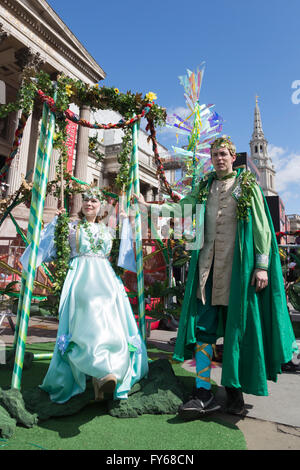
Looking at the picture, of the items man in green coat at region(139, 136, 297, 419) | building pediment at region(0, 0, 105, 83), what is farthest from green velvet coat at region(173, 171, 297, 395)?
building pediment at region(0, 0, 105, 83)

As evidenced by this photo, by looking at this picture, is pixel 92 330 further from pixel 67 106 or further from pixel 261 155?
pixel 261 155

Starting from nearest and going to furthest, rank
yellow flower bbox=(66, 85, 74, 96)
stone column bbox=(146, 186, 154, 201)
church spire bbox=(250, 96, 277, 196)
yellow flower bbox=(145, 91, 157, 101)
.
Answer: yellow flower bbox=(66, 85, 74, 96) < yellow flower bbox=(145, 91, 157, 101) < stone column bbox=(146, 186, 154, 201) < church spire bbox=(250, 96, 277, 196)

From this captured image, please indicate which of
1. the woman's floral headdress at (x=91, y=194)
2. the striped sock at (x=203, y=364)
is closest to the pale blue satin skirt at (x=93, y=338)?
the striped sock at (x=203, y=364)

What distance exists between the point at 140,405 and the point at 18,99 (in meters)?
3.26

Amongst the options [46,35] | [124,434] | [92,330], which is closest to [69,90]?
[92,330]

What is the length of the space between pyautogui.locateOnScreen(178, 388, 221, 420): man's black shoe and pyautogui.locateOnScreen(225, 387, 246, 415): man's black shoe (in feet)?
0.37

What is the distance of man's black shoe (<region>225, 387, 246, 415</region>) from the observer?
7.92ft

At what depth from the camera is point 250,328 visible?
237 centimetres

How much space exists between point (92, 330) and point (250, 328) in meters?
1.23

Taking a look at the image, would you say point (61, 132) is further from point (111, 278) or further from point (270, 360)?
point (270, 360)

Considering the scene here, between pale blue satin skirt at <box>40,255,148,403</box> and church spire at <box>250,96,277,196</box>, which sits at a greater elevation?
church spire at <box>250,96,277,196</box>

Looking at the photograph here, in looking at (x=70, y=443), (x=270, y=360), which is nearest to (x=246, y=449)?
(x=270, y=360)

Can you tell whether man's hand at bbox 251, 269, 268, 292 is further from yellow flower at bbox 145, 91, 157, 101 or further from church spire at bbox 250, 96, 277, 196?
church spire at bbox 250, 96, 277, 196
